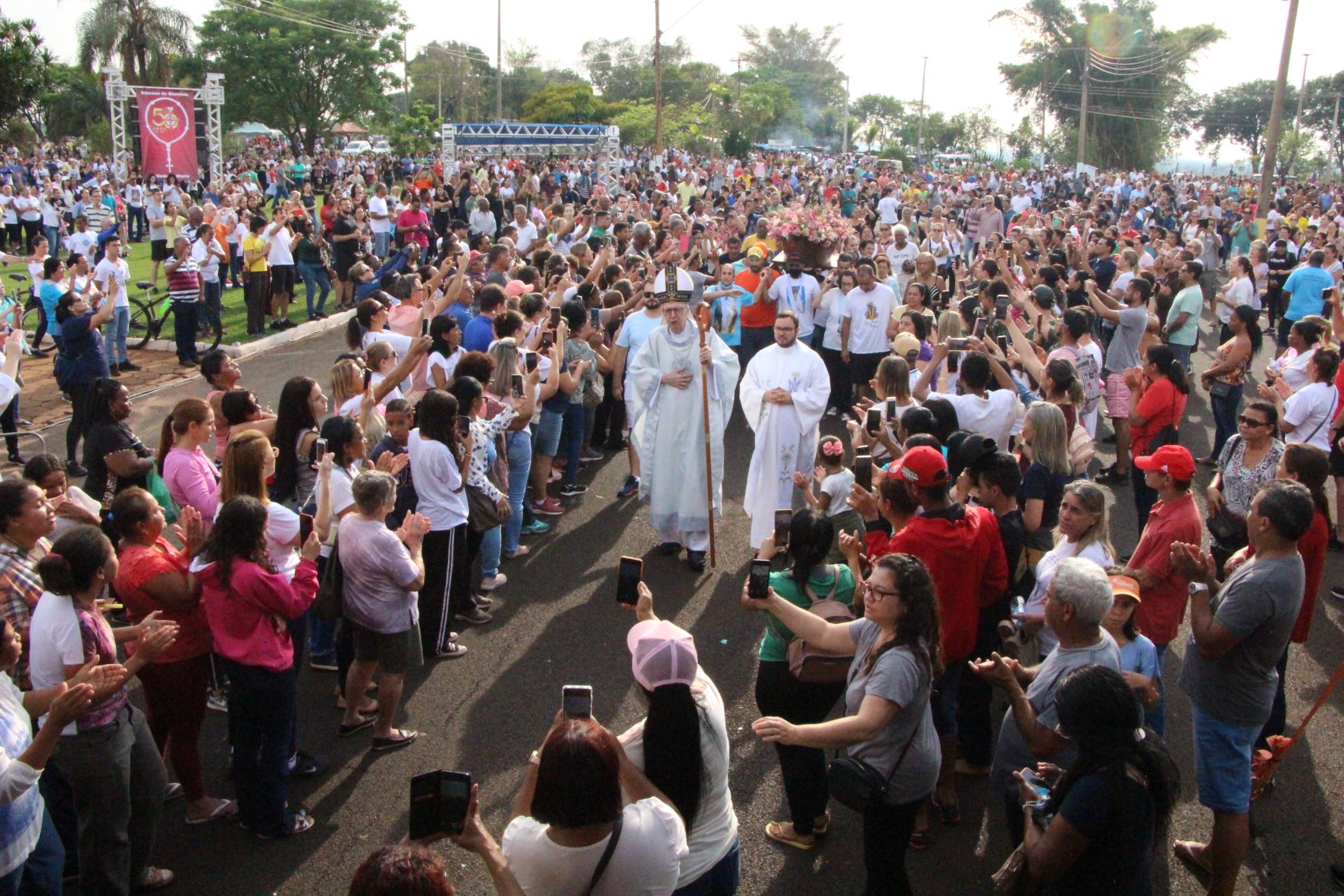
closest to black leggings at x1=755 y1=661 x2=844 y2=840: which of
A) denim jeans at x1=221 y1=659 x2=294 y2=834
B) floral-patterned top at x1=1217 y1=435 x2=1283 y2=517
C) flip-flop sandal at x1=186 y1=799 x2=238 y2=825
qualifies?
denim jeans at x1=221 y1=659 x2=294 y2=834

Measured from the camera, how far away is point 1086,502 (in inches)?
185

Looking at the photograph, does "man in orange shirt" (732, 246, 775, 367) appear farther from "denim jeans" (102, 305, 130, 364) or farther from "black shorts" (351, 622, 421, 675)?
"denim jeans" (102, 305, 130, 364)

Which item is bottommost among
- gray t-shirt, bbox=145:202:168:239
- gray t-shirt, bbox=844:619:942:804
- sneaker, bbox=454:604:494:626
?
sneaker, bbox=454:604:494:626

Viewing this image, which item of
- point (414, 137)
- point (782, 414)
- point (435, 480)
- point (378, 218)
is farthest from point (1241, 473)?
point (414, 137)

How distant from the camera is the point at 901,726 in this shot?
3652 mm

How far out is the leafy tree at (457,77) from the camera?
3472 inches

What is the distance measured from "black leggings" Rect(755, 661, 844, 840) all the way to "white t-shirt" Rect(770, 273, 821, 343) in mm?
7465

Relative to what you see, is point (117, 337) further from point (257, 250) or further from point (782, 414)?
point (782, 414)

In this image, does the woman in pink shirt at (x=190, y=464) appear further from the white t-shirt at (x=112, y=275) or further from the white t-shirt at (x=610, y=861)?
the white t-shirt at (x=112, y=275)

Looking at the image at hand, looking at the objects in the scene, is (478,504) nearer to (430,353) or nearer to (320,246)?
(430,353)

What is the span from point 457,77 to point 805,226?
8591 centimetres

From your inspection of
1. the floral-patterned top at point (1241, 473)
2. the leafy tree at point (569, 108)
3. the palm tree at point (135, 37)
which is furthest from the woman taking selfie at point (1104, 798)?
the leafy tree at point (569, 108)

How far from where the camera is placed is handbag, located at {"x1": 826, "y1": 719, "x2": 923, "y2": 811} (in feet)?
11.9

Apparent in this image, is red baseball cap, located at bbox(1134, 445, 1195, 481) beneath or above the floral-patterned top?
above
